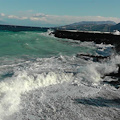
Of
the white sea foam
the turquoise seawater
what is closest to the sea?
the white sea foam

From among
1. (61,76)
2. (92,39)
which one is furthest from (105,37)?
(61,76)

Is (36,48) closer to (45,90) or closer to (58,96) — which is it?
(45,90)

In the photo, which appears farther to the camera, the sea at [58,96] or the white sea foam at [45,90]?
the white sea foam at [45,90]

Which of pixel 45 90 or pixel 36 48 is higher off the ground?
pixel 36 48

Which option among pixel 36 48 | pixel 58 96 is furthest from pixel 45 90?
pixel 36 48

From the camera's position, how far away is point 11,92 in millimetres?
9672

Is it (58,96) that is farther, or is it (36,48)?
(36,48)

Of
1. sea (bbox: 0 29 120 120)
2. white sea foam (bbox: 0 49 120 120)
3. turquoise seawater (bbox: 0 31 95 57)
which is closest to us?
sea (bbox: 0 29 120 120)

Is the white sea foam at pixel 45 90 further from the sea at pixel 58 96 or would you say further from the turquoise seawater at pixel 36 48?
the turquoise seawater at pixel 36 48

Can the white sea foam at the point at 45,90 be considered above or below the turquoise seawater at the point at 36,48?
below

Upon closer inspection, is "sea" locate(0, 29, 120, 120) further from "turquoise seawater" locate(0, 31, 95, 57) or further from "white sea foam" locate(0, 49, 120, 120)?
"turquoise seawater" locate(0, 31, 95, 57)

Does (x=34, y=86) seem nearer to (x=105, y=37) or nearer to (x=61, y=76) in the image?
(x=61, y=76)

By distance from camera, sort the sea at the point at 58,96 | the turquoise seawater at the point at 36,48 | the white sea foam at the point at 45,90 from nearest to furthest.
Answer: the sea at the point at 58,96
the white sea foam at the point at 45,90
the turquoise seawater at the point at 36,48

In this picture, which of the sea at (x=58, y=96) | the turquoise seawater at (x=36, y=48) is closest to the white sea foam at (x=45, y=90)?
the sea at (x=58, y=96)
